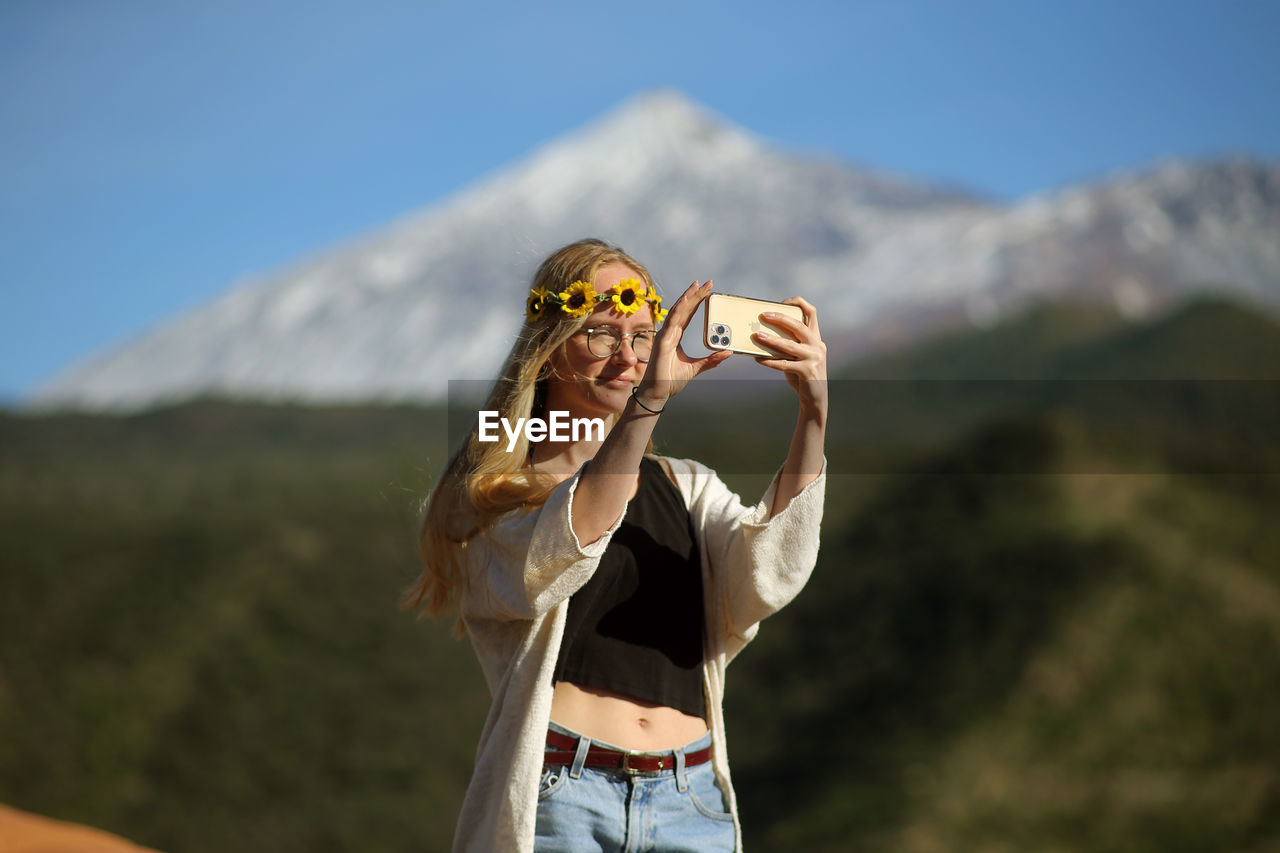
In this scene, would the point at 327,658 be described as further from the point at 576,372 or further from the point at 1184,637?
the point at 576,372

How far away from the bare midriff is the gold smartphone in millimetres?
591

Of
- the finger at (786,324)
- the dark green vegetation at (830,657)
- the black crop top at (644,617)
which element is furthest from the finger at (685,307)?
the dark green vegetation at (830,657)

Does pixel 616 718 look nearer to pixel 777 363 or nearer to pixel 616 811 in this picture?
pixel 616 811

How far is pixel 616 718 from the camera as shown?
1.98 metres

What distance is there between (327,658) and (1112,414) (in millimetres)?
16618

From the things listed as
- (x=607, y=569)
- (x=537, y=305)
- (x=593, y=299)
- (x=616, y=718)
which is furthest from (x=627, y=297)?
(x=616, y=718)

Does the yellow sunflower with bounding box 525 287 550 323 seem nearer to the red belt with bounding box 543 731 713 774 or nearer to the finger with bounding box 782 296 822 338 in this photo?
the finger with bounding box 782 296 822 338

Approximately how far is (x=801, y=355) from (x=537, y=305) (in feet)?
1.87

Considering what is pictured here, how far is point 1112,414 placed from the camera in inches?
1014

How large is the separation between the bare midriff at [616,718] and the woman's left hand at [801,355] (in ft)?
1.81

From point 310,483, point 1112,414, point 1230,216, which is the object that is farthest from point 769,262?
point 310,483

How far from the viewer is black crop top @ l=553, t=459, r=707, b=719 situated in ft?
6.58

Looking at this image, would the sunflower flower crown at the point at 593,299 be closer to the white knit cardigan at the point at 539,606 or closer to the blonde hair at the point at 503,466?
the blonde hair at the point at 503,466

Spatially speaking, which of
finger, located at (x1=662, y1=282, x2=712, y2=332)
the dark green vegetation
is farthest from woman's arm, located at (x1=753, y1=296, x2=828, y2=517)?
the dark green vegetation
